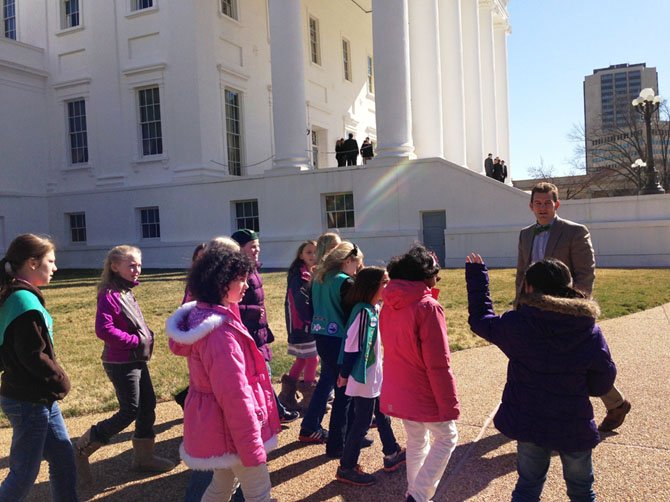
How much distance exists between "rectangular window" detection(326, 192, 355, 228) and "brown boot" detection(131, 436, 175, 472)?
1654 cm

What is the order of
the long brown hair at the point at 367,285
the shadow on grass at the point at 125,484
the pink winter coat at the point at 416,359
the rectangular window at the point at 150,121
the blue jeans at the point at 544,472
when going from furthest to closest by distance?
the rectangular window at the point at 150,121
the long brown hair at the point at 367,285
the shadow on grass at the point at 125,484
the pink winter coat at the point at 416,359
the blue jeans at the point at 544,472

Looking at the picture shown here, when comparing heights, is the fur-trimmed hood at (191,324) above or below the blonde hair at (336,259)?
below

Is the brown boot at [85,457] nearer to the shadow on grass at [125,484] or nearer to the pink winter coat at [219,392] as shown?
the shadow on grass at [125,484]

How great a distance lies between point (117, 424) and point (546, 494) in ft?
9.41

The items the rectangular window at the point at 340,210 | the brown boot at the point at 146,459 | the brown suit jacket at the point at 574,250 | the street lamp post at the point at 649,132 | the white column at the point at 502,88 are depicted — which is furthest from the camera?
the white column at the point at 502,88

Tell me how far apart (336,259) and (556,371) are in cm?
205

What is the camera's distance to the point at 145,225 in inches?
933

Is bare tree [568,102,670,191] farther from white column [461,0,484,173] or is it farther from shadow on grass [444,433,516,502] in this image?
shadow on grass [444,433,516,502]

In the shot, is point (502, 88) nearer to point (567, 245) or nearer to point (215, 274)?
point (567, 245)

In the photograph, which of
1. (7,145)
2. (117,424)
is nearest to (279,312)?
(117,424)

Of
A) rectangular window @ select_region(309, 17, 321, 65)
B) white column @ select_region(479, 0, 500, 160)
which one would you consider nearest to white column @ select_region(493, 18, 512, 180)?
white column @ select_region(479, 0, 500, 160)

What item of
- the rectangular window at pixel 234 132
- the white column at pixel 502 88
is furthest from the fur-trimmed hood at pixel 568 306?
the white column at pixel 502 88

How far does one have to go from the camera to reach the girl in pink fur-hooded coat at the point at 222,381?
2.75 m

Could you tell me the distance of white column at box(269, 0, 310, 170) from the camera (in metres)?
20.6
